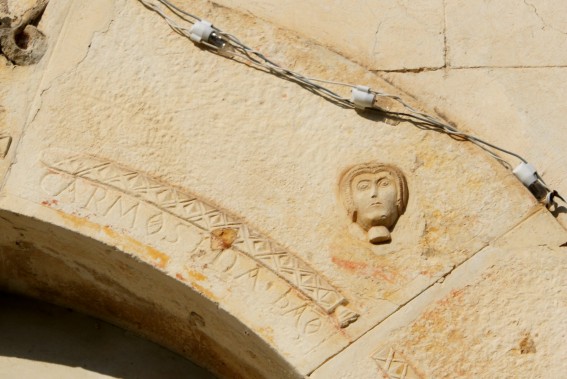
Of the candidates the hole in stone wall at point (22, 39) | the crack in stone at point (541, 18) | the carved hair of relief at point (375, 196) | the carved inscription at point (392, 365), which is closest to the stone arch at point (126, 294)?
the carved inscription at point (392, 365)

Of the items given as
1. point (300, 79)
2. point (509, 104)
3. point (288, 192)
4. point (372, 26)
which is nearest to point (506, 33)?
point (509, 104)

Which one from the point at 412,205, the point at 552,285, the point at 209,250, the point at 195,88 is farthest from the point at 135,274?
the point at 552,285

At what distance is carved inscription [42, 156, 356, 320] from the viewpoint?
308 cm

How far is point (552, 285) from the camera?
310cm

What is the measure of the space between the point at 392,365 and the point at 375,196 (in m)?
0.53

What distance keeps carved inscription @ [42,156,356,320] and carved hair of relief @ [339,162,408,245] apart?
23 cm

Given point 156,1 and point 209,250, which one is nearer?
point 209,250

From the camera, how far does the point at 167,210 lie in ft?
10.4

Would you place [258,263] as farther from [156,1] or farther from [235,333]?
[156,1]

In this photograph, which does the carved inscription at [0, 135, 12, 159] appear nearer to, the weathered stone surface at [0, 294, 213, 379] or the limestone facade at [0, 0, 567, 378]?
the limestone facade at [0, 0, 567, 378]

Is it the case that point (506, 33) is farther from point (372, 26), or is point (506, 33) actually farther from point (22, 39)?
point (22, 39)

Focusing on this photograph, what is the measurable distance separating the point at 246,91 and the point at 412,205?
0.68 m

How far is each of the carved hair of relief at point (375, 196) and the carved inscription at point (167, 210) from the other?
0.23 m

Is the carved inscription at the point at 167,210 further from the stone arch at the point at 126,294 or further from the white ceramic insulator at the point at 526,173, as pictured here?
the white ceramic insulator at the point at 526,173
